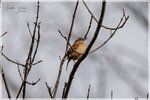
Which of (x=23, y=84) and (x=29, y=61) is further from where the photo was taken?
(x=29, y=61)

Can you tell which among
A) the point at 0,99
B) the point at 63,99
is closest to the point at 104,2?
the point at 63,99

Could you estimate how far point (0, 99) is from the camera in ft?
13.4

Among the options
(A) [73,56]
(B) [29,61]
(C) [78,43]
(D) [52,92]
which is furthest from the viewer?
(C) [78,43]

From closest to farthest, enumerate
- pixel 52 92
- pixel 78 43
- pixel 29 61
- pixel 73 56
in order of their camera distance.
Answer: pixel 52 92 < pixel 29 61 < pixel 73 56 < pixel 78 43

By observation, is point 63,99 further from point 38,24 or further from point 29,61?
point 38,24

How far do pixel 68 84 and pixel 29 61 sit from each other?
70cm

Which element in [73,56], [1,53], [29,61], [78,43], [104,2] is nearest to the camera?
[104,2]

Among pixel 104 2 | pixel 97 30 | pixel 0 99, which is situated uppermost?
pixel 104 2

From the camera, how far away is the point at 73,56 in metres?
5.20

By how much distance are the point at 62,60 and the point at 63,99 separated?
77 centimetres

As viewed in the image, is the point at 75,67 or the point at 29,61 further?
the point at 29,61

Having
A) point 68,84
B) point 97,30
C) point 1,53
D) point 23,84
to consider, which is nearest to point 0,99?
point 1,53

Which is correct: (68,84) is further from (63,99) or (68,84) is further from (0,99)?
(0,99)

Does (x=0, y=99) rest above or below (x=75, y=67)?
below
